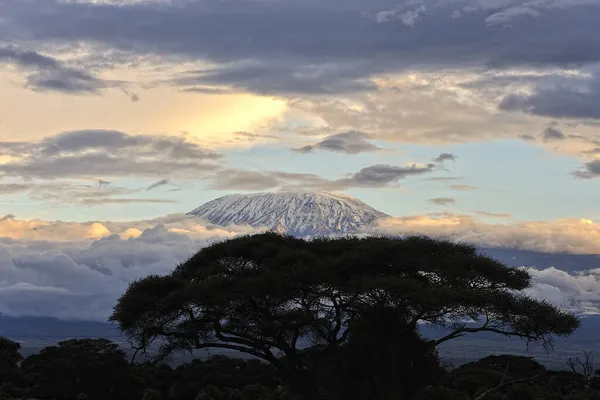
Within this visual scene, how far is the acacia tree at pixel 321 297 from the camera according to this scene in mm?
49562

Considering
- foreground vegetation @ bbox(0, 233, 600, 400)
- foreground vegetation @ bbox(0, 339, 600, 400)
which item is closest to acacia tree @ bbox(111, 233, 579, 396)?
foreground vegetation @ bbox(0, 233, 600, 400)

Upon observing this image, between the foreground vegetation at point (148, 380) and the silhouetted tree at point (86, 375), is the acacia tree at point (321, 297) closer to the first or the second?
the foreground vegetation at point (148, 380)

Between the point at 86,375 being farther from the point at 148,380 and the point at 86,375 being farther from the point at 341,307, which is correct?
the point at 341,307

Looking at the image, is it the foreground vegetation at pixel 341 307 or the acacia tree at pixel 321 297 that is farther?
the acacia tree at pixel 321 297

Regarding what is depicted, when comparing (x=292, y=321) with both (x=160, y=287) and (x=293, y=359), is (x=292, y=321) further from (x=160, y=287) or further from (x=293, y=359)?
(x=160, y=287)

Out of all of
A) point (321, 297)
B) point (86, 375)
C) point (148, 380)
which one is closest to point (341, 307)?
point (321, 297)

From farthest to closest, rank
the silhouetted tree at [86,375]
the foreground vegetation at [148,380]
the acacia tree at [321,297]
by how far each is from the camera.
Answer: the silhouetted tree at [86,375] → the foreground vegetation at [148,380] → the acacia tree at [321,297]

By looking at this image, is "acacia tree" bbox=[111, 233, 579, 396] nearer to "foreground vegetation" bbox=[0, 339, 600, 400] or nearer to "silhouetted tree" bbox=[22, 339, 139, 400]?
"foreground vegetation" bbox=[0, 339, 600, 400]

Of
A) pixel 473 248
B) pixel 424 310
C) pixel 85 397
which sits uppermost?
pixel 473 248

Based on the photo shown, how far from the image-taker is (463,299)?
4819 centimetres

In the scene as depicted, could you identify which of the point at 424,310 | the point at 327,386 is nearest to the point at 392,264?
the point at 424,310

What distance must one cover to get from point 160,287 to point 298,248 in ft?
25.4

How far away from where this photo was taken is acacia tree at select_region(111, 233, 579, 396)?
49562 millimetres

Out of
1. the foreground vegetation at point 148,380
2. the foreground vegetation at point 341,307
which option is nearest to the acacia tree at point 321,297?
the foreground vegetation at point 341,307
